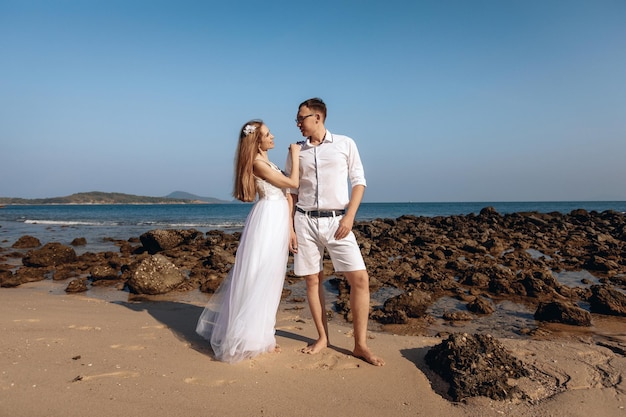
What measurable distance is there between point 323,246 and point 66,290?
6.15 m

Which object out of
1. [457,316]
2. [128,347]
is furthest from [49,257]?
[457,316]

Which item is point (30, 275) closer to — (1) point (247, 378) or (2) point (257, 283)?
(2) point (257, 283)

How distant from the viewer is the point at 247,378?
3494 mm

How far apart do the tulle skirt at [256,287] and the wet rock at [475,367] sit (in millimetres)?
1619

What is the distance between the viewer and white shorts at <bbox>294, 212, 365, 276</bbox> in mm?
3932

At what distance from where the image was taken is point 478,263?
10805 mm

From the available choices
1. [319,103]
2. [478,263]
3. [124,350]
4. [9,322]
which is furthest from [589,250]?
[9,322]

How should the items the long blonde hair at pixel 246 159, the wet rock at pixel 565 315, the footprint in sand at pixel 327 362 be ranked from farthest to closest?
the wet rock at pixel 565 315 → the long blonde hair at pixel 246 159 → the footprint in sand at pixel 327 362

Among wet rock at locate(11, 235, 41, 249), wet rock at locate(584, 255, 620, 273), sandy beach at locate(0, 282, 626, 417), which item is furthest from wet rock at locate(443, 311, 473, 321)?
wet rock at locate(11, 235, 41, 249)

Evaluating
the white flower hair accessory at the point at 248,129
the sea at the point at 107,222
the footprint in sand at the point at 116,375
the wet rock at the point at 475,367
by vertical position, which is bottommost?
the sea at the point at 107,222

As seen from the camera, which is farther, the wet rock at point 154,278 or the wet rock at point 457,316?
the wet rock at point 154,278

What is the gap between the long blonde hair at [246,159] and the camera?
13.2ft

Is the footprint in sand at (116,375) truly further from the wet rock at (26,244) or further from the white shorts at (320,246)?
the wet rock at (26,244)

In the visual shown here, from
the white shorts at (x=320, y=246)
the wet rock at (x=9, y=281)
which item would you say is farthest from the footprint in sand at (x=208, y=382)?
the wet rock at (x=9, y=281)
